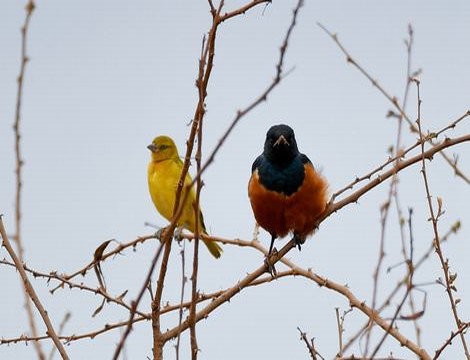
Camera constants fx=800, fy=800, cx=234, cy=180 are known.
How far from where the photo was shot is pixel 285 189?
14.1ft

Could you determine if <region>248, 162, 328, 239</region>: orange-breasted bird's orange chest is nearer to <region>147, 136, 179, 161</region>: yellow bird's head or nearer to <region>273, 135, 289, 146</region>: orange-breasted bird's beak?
<region>273, 135, 289, 146</region>: orange-breasted bird's beak

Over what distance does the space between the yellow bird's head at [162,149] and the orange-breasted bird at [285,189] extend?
211cm

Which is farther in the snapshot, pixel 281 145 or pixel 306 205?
pixel 281 145

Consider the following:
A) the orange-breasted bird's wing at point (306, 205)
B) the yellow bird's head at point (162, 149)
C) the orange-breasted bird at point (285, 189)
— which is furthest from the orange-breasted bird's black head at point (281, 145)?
the yellow bird's head at point (162, 149)

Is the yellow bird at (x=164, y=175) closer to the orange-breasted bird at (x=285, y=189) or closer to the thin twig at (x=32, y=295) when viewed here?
the orange-breasted bird at (x=285, y=189)

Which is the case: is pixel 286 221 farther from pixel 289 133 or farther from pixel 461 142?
pixel 461 142

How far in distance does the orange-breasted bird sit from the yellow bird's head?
2.11m

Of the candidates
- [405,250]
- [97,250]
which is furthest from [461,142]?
[97,250]

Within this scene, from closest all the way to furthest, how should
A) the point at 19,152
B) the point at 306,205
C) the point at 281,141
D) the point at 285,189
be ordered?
the point at 19,152
the point at 306,205
the point at 285,189
the point at 281,141

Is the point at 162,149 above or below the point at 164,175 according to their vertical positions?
above

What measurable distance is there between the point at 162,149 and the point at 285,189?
101 inches

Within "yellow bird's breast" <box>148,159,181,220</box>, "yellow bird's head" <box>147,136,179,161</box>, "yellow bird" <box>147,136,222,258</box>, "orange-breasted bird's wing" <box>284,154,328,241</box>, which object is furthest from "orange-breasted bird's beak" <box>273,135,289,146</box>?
"yellow bird's head" <box>147,136,179,161</box>

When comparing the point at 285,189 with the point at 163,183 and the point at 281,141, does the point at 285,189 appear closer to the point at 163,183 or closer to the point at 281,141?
the point at 281,141

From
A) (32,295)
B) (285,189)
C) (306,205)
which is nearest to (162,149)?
(285,189)
